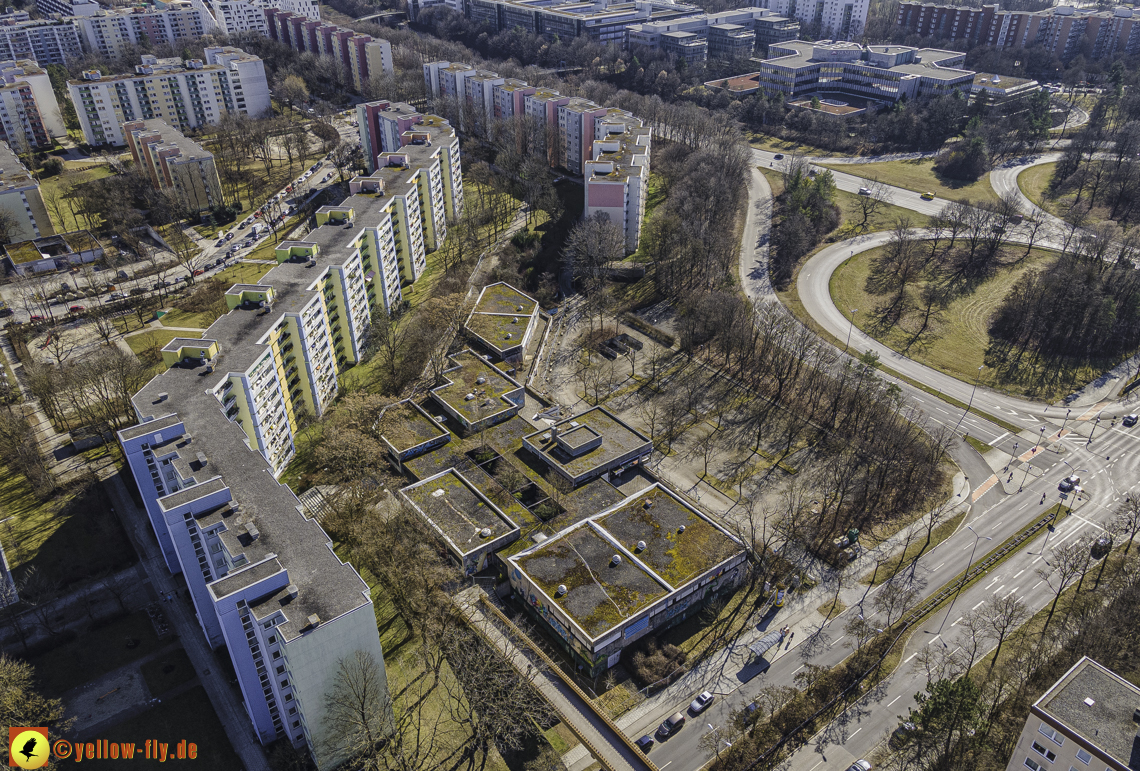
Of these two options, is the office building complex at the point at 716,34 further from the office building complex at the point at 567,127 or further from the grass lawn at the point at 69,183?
the grass lawn at the point at 69,183

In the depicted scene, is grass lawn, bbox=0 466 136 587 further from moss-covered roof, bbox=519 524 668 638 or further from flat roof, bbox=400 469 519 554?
moss-covered roof, bbox=519 524 668 638

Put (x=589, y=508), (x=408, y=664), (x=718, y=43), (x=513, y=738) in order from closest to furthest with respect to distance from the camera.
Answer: (x=513, y=738) < (x=408, y=664) < (x=589, y=508) < (x=718, y=43)

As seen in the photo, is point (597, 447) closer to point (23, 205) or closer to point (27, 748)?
point (27, 748)

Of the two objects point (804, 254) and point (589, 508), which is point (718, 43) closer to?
point (804, 254)

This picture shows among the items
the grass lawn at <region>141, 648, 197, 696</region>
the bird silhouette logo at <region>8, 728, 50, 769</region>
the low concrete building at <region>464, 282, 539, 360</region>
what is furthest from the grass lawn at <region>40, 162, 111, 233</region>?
the bird silhouette logo at <region>8, 728, 50, 769</region>

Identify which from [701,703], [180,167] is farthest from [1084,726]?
Result: [180,167]

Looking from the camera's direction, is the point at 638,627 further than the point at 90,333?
No

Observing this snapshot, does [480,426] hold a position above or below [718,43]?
below

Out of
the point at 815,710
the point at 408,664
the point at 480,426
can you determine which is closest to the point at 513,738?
the point at 408,664
